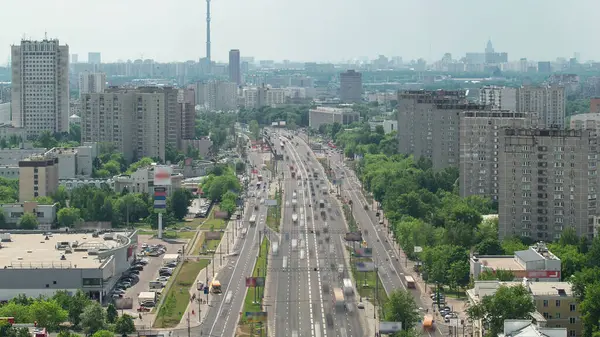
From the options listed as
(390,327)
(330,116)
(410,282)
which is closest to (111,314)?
(390,327)

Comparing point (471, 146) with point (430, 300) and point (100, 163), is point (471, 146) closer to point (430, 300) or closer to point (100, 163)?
point (430, 300)

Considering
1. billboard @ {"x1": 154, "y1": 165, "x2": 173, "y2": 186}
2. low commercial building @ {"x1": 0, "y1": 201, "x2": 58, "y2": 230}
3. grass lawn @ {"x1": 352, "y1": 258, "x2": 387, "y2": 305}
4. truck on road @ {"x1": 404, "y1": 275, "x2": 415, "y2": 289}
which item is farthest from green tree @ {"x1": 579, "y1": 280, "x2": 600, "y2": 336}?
low commercial building @ {"x1": 0, "y1": 201, "x2": 58, "y2": 230}

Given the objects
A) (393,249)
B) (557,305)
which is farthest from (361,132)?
(557,305)

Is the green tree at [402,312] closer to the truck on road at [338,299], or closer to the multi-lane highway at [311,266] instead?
the multi-lane highway at [311,266]

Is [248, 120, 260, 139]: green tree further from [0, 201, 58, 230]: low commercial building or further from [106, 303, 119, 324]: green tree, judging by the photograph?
[106, 303, 119, 324]: green tree

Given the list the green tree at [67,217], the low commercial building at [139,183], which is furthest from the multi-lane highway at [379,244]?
the green tree at [67,217]

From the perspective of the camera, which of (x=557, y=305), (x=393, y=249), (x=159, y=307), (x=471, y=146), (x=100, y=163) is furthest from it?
(x=100, y=163)

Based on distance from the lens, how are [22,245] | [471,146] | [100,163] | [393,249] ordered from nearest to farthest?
[22,245] < [393,249] < [471,146] < [100,163]
